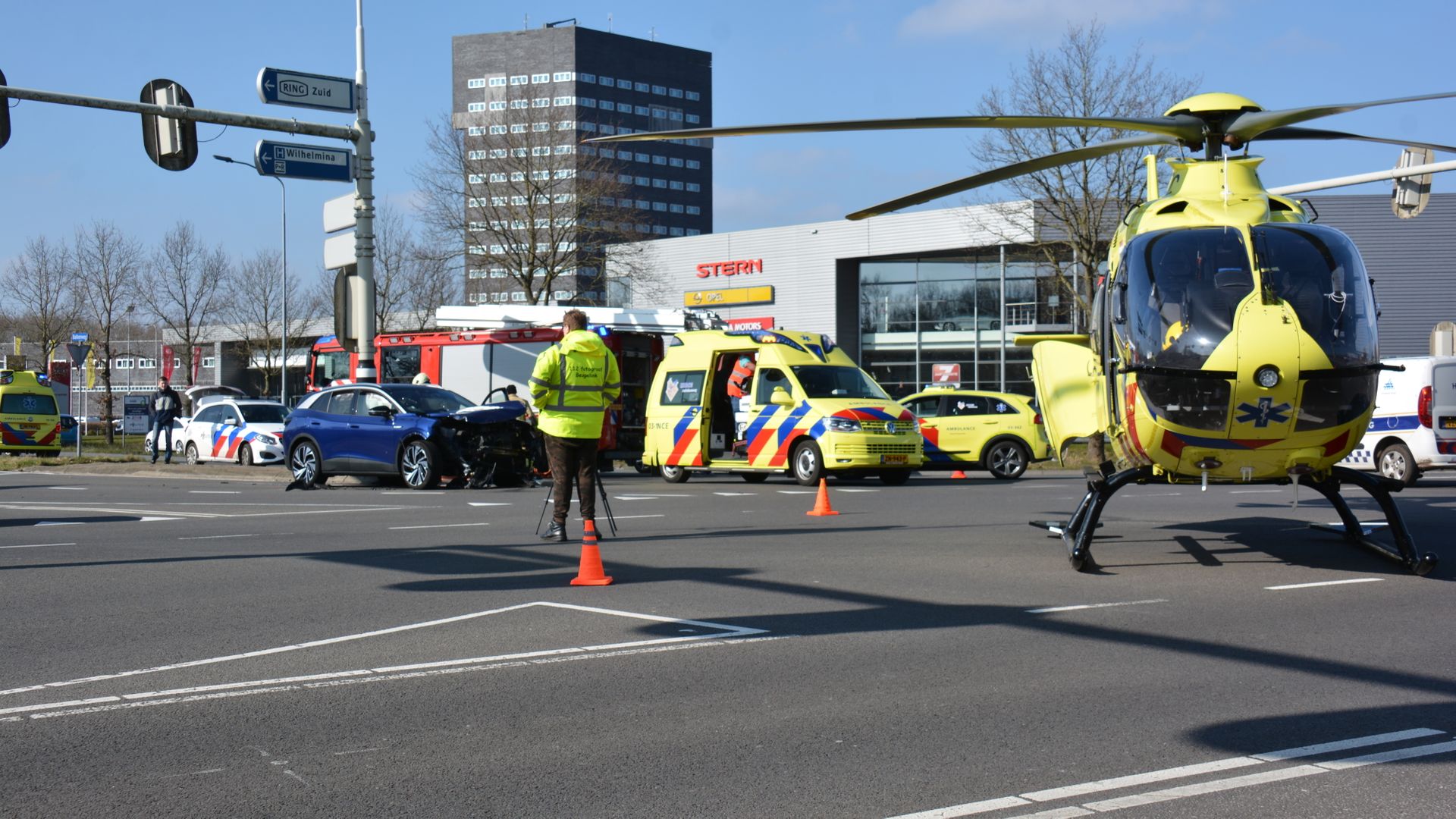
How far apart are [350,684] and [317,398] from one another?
1659 cm

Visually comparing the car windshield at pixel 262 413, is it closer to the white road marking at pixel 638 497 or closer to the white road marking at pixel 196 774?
the white road marking at pixel 638 497

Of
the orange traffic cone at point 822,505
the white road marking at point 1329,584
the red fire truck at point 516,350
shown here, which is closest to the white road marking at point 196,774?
the white road marking at point 1329,584

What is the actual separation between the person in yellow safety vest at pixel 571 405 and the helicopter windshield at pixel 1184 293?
430 centimetres

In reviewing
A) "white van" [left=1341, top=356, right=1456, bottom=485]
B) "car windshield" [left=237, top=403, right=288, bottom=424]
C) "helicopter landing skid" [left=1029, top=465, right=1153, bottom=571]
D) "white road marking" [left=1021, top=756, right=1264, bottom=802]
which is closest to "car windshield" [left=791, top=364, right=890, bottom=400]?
"white van" [left=1341, top=356, right=1456, bottom=485]

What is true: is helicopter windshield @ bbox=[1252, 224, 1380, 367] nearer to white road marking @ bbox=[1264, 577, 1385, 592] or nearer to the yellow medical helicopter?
the yellow medical helicopter

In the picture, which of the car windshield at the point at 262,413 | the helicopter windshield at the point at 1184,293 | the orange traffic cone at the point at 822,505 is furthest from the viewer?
the car windshield at the point at 262,413

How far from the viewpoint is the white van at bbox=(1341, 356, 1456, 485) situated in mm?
20453

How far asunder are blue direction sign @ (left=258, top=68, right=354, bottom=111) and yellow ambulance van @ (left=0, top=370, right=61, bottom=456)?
17814 millimetres

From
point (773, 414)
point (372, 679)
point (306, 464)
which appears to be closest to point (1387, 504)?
point (372, 679)

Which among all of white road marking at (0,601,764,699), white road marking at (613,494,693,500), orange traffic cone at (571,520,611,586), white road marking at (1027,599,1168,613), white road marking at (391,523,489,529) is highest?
orange traffic cone at (571,520,611,586)

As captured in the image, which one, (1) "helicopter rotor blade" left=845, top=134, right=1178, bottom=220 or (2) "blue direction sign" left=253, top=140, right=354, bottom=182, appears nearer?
(1) "helicopter rotor blade" left=845, top=134, right=1178, bottom=220

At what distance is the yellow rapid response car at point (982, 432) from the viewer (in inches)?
920

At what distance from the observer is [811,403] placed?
779 inches

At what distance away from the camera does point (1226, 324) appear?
29.6 feet
